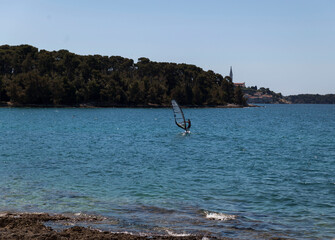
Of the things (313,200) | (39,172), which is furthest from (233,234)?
(39,172)

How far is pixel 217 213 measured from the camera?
18172 mm

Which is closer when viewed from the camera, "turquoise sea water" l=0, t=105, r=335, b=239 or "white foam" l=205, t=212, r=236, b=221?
"turquoise sea water" l=0, t=105, r=335, b=239

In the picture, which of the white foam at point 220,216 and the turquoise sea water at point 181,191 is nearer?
the turquoise sea water at point 181,191

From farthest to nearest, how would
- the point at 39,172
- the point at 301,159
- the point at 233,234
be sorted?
the point at 301,159
the point at 39,172
the point at 233,234

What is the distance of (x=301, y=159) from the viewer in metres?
39.3

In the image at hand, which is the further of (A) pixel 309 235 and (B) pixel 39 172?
(B) pixel 39 172

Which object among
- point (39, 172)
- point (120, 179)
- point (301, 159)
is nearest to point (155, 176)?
point (120, 179)

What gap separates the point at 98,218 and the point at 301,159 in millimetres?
28112

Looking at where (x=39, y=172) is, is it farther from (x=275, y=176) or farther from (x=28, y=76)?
(x=28, y=76)

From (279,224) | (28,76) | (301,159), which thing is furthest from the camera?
(28,76)

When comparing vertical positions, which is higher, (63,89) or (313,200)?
(63,89)

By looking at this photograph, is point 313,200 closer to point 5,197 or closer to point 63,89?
point 5,197

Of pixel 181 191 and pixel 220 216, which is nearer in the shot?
pixel 220 216

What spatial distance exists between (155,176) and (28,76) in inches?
6508
